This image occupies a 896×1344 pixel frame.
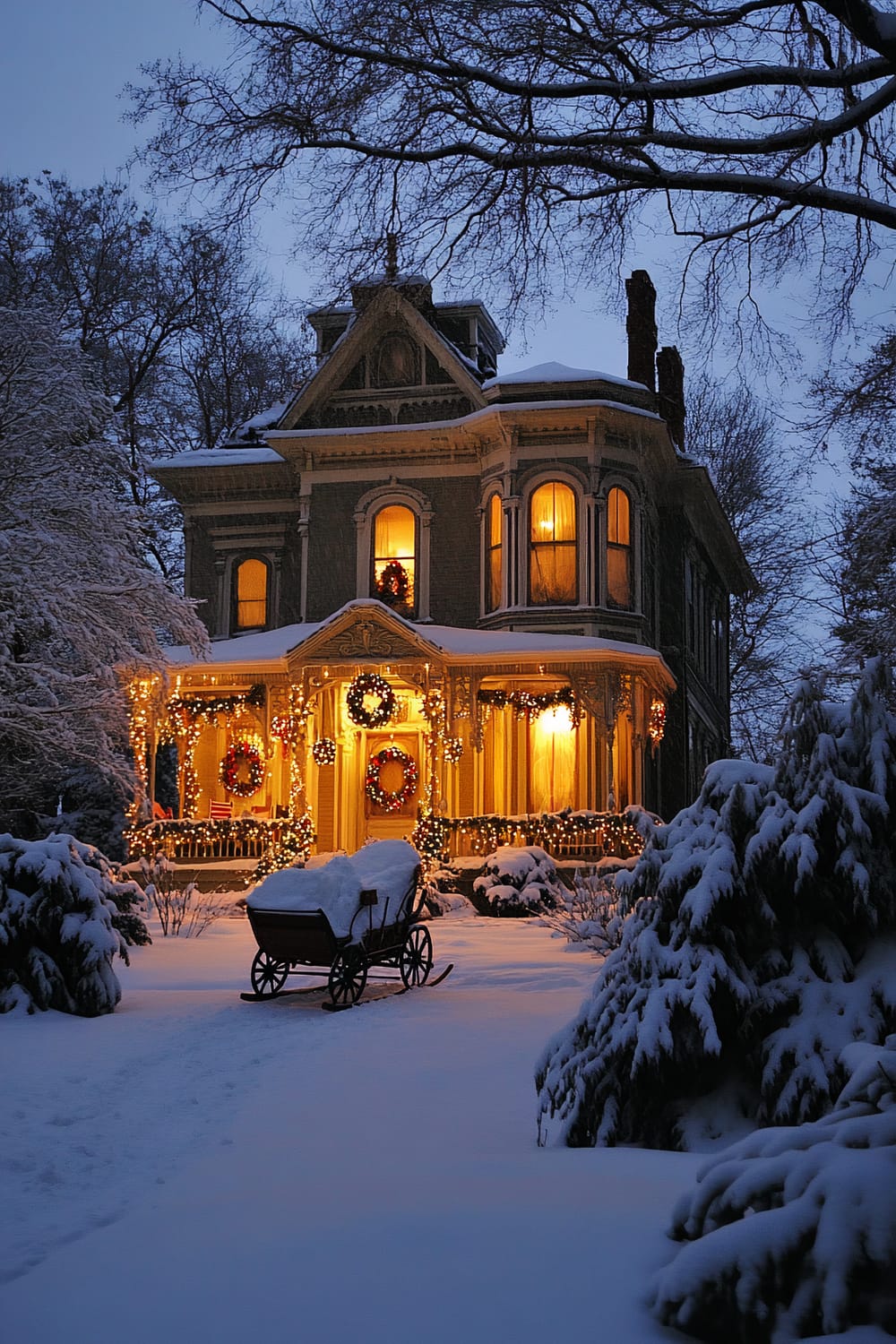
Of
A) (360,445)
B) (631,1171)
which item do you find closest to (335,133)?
(631,1171)

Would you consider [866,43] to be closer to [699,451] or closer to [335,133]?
[335,133]

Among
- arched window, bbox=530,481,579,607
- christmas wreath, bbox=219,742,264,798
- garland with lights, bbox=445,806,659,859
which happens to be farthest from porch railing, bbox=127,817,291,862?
arched window, bbox=530,481,579,607

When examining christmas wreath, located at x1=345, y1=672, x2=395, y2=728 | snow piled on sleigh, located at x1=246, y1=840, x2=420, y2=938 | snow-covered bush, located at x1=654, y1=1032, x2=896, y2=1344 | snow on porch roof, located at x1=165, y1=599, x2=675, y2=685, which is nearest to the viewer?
snow-covered bush, located at x1=654, y1=1032, x2=896, y2=1344

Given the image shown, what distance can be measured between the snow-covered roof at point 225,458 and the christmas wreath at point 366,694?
613cm

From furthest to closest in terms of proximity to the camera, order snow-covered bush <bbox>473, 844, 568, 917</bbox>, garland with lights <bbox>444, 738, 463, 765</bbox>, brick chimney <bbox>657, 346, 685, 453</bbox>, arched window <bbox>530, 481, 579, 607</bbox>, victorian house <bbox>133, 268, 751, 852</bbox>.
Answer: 1. brick chimney <bbox>657, 346, 685, 453</bbox>
2. arched window <bbox>530, 481, 579, 607</bbox>
3. garland with lights <bbox>444, 738, 463, 765</bbox>
4. victorian house <bbox>133, 268, 751, 852</bbox>
5. snow-covered bush <bbox>473, 844, 568, 917</bbox>

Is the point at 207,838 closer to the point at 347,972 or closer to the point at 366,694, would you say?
the point at 366,694

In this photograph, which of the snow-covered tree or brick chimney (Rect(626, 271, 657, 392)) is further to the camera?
brick chimney (Rect(626, 271, 657, 392))

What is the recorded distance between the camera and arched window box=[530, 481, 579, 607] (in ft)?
78.3

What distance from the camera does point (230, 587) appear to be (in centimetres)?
2666

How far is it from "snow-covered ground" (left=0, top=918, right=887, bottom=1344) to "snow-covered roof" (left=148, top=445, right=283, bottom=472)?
1734cm

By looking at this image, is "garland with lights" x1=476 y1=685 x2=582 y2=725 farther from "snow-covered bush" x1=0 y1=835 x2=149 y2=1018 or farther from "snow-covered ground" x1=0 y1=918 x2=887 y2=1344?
"snow-covered bush" x1=0 y1=835 x2=149 y2=1018

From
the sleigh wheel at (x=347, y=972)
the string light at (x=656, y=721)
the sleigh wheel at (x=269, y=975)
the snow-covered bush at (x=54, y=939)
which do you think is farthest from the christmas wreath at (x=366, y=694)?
the snow-covered bush at (x=54, y=939)

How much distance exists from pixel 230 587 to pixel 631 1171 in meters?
22.6

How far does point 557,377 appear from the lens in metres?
23.8
